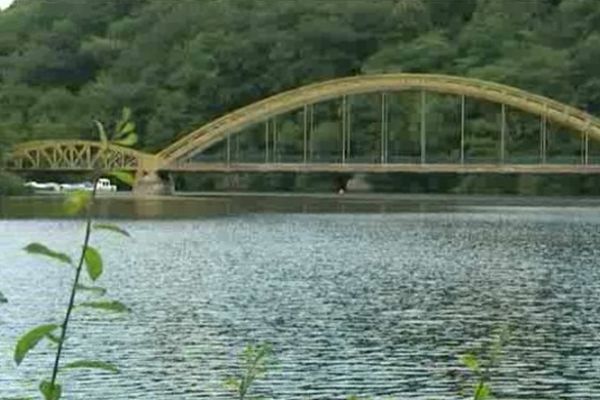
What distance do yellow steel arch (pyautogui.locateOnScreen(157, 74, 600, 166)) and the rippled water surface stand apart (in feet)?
98.1

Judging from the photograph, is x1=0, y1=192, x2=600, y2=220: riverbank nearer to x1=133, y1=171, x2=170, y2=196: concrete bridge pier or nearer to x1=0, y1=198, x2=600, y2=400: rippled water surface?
x1=133, y1=171, x2=170, y2=196: concrete bridge pier

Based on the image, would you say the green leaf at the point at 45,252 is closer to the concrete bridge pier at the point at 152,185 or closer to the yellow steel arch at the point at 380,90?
the yellow steel arch at the point at 380,90

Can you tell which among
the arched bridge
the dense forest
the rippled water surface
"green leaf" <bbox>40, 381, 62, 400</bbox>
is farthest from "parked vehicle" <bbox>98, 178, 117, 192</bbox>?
the dense forest

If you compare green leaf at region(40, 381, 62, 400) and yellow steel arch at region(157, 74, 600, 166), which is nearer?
green leaf at region(40, 381, 62, 400)

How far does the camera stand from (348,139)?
90938 millimetres

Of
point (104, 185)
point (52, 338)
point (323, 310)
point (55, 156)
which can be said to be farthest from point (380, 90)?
point (52, 338)

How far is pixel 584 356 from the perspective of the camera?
22.7 metres

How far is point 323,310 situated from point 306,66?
74.5 meters

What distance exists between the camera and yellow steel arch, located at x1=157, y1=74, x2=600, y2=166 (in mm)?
84125

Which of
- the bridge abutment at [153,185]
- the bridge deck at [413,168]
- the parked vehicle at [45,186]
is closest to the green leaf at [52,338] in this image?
the bridge deck at [413,168]

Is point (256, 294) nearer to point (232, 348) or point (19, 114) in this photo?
point (232, 348)

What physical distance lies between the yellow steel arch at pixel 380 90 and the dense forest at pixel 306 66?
3.90m

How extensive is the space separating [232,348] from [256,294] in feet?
28.3

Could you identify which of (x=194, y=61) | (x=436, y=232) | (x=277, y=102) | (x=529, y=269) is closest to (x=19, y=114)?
(x=194, y=61)
